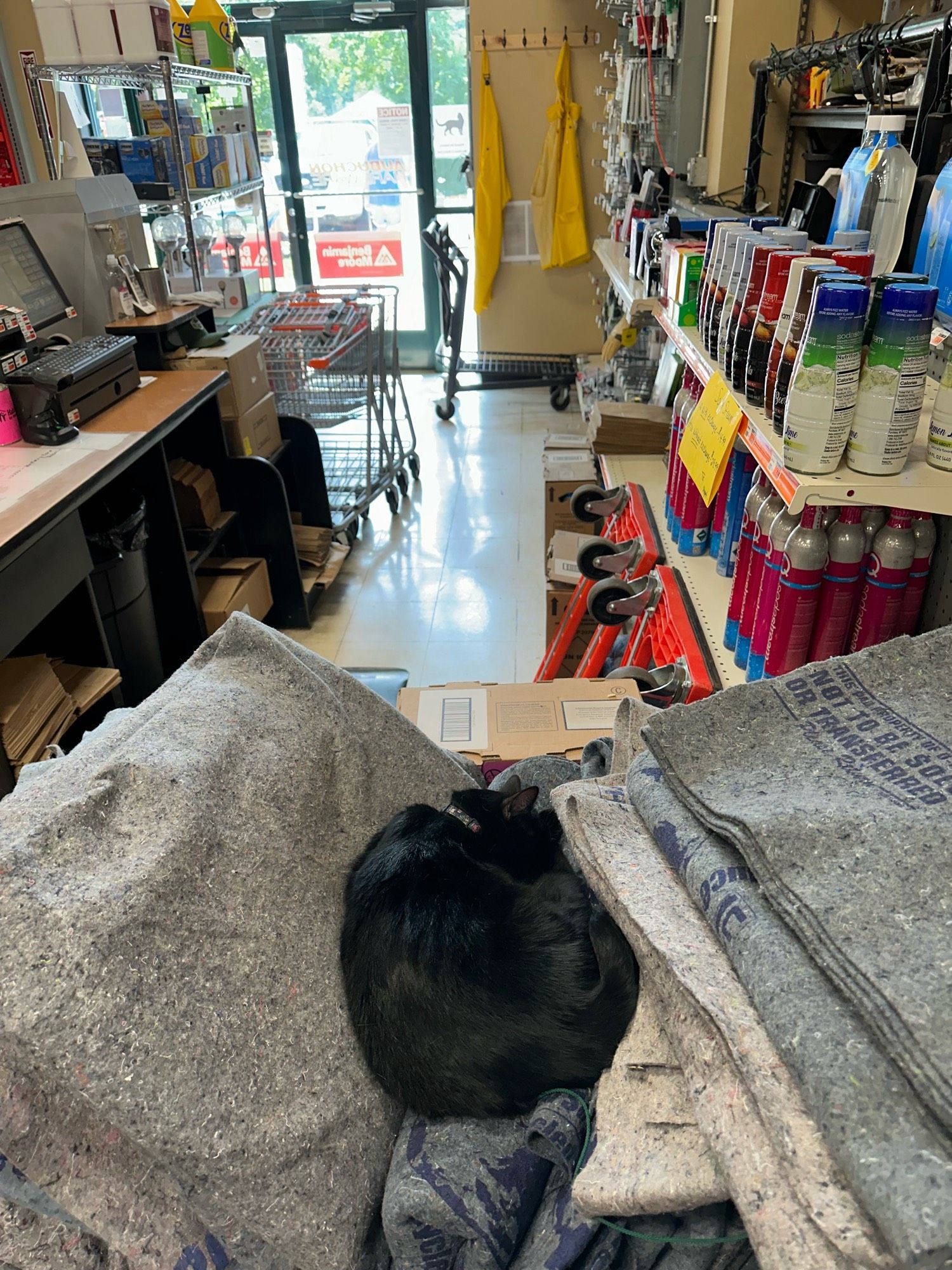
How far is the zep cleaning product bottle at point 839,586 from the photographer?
4.10ft

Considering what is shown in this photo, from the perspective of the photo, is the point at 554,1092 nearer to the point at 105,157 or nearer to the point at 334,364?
the point at 334,364

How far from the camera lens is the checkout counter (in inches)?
76.9

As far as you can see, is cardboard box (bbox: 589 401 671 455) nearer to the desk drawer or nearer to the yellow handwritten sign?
the yellow handwritten sign

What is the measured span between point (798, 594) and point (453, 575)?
8.52 feet

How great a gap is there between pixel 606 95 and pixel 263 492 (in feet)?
12.9

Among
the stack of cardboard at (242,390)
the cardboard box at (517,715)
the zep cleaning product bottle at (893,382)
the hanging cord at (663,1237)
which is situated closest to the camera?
the hanging cord at (663,1237)

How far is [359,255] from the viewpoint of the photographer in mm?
6668

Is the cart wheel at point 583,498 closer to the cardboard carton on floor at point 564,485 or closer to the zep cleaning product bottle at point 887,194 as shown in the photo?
the cardboard carton on floor at point 564,485

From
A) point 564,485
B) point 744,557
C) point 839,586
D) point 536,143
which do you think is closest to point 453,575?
point 564,485

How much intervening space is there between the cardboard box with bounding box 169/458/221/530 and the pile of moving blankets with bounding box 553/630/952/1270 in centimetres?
228

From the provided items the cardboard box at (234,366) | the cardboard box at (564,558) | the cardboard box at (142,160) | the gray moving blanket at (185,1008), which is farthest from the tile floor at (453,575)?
the gray moving blanket at (185,1008)

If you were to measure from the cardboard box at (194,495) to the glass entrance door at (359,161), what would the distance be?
366 centimetres

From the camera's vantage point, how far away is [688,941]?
0.76 metres

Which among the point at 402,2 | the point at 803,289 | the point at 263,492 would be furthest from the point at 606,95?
the point at 803,289
